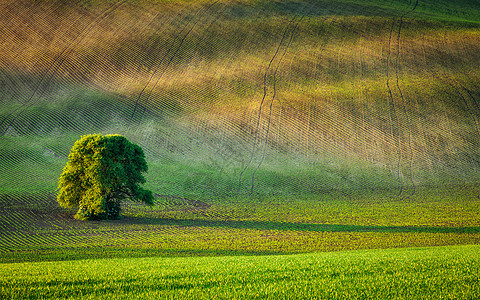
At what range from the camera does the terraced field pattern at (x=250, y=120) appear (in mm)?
25391

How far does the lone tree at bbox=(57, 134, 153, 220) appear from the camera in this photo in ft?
86.2

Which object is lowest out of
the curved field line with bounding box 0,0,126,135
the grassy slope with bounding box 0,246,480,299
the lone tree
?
the grassy slope with bounding box 0,246,480,299

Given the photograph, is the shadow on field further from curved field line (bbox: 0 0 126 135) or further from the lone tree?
curved field line (bbox: 0 0 126 135)

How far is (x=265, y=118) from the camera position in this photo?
57.8 metres

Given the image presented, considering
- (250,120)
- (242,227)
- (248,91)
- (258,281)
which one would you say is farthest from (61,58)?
(258,281)

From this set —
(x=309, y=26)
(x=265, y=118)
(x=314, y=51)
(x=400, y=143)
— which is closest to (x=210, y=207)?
(x=265, y=118)

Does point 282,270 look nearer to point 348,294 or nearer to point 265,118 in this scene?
point 348,294

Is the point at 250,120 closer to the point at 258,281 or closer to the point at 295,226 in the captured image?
the point at 295,226

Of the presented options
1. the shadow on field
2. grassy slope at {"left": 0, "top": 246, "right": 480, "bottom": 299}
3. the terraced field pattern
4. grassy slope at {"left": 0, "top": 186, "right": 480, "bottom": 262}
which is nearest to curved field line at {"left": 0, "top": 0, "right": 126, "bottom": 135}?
the terraced field pattern

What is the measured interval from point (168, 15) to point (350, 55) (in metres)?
38.2

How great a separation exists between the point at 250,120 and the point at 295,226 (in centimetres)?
3151

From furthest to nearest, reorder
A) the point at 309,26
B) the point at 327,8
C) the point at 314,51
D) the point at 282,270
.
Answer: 1. the point at 327,8
2. the point at 309,26
3. the point at 314,51
4. the point at 282,270

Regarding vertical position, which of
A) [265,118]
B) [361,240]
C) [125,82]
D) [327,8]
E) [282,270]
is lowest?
[361,240]

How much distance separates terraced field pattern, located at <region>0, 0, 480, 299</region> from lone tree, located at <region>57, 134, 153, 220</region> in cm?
147
